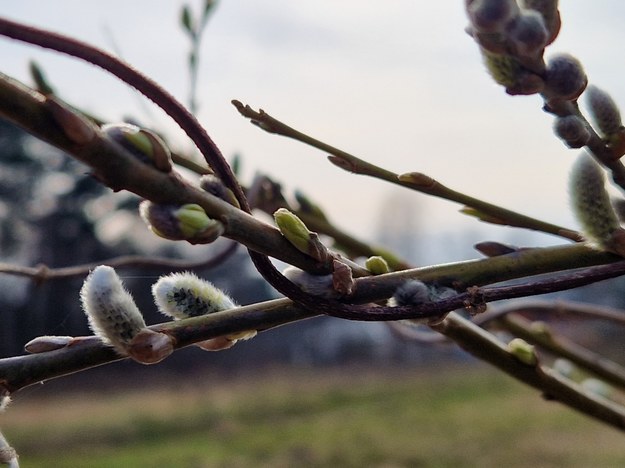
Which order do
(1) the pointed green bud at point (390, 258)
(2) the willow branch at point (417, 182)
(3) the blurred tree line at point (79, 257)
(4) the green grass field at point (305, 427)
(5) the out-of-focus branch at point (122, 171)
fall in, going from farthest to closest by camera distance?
(3) the blurred tree line at point (79, 257)
(4) the green grass field at point (305, 427)
(1) the pointed green bud at point (390, 258)
(2) the willow branch at point (417, 182)
(5) the out-of-focus branch at point (122, 171)

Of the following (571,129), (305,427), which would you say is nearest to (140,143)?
(571,129)

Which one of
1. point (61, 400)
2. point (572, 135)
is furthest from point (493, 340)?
point (61, 400)

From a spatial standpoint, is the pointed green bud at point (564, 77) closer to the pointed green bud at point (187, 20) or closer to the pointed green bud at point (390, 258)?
the pointed green bud at point (390, 258)

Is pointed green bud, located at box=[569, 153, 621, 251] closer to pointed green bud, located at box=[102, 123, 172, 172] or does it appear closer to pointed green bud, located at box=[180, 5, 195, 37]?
pointed green bud, located at box=[102, 123, 172, 172]

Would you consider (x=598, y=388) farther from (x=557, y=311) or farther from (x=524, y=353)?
(x=524, y=353)

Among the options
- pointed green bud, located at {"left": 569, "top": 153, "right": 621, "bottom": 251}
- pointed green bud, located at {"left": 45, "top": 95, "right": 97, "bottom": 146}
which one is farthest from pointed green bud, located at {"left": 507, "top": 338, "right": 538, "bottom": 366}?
pointed green bud, located at {"left": 45, "top": 95, "right": 97, "bottom": 146}

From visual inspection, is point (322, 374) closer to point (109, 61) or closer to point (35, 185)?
point (35, 185)

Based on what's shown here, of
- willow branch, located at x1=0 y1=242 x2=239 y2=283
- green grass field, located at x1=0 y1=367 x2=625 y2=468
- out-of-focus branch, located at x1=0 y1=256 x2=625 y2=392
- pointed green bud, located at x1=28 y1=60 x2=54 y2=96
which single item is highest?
pointed green bud, located at x1=28 y1=60 x2=54 y2=96

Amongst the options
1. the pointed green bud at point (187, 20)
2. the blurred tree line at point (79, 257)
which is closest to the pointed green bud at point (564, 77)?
the pointed green bud at point (187, 20)
